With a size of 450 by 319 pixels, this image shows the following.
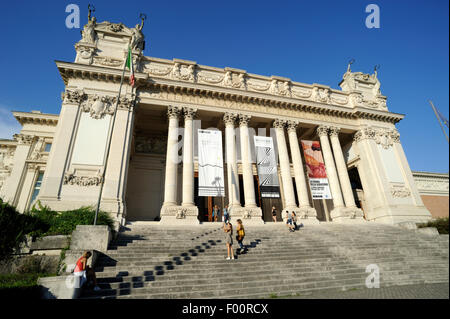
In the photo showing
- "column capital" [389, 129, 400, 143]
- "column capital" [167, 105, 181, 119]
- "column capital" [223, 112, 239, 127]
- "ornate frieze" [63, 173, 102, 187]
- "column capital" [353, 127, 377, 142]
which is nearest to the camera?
"ornate frieze" [63, 173, 102, 187]

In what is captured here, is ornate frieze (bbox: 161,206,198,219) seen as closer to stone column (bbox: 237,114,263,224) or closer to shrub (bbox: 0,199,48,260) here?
stone column (bbox: 237,114,263,224)

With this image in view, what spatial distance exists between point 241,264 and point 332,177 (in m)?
13.5

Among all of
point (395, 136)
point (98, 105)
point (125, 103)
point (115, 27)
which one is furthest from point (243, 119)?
point (395, 136)

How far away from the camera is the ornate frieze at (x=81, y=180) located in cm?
1385

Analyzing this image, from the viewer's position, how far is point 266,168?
17.6 meters

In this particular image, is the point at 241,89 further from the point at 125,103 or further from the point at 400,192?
the point at 400,192

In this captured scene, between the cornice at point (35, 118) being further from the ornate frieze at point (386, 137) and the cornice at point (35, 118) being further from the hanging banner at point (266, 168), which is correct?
the ornate frieze at point (386, 137)

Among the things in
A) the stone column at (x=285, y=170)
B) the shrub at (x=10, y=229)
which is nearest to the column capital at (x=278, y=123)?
the stone column at (x=285, y=170)

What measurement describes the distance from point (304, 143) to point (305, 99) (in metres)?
4.61

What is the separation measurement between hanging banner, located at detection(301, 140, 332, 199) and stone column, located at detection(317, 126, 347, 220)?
607mm

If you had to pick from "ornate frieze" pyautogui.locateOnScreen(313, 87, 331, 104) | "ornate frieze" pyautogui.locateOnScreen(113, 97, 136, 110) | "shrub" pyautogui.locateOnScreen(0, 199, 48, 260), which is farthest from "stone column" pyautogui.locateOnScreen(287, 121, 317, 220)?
"shrub" pyautogui.locateOnScreen(0, 199, 48, 260)

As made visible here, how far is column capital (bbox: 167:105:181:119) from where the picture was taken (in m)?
17.8
